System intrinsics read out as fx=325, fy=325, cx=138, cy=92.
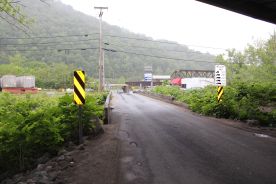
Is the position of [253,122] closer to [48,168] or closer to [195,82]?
[48,168]

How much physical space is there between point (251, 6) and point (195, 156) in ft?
24.0

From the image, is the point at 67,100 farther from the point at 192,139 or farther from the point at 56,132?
the point at 192,139

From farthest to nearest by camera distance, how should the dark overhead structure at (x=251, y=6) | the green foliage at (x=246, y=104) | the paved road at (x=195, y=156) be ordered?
the green foliage at (x=246, y=104) < the dark overhead structure at (x=251, y=6) < the paved road at (x=195, y=156)

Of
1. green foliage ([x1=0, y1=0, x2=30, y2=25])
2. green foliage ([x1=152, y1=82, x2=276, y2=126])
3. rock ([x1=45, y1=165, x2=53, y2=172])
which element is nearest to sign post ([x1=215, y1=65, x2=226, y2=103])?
green foliage ([x1=152, y1=82, x2=276, y2=126])

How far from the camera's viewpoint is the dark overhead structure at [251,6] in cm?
1244

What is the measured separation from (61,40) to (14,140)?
83155mm

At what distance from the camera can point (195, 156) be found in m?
8.79

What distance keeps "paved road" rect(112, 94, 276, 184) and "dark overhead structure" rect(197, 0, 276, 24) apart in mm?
4971

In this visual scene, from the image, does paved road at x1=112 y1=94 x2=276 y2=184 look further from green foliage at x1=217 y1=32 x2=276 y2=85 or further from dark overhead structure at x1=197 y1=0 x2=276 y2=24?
green foliage at x1=217 y1=32 x2=276 y2=85

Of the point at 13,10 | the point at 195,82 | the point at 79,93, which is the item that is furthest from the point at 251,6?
the point at 195,82

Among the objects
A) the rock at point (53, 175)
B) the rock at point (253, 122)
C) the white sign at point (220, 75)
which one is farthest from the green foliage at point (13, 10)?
the white sign at point (220, 75)

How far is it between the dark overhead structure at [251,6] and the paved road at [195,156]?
4971mm

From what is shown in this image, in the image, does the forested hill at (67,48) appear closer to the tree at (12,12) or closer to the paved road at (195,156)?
the tree at (12,12)

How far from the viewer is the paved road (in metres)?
6.89
